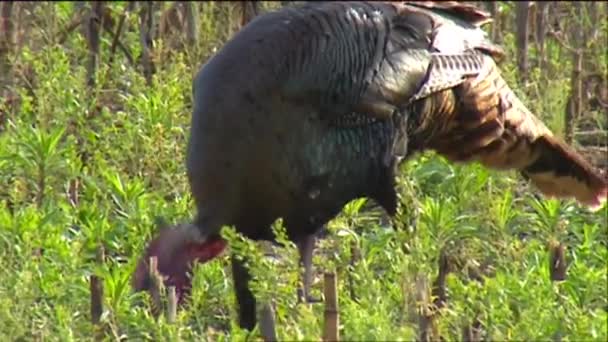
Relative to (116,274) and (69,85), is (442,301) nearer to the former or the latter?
(116,274)

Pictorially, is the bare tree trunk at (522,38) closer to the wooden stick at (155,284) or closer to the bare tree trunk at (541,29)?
the bare tree trunk at (541,29)

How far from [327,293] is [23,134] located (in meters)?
2.68

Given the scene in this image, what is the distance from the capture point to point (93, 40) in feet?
27.2

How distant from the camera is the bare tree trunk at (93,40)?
815 centimetres

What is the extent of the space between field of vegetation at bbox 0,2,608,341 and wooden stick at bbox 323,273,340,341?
0.06 m

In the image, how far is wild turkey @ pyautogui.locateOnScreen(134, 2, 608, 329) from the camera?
205 inches

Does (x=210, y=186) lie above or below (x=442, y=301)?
above

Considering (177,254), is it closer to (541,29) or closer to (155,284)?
(155,284)

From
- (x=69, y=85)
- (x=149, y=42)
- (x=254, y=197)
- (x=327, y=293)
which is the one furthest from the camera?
(x=149, y=42)

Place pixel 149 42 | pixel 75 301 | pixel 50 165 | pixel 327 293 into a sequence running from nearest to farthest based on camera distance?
pixel 327 293
pixel 75 301
pixel 50 165
pixel 149 42

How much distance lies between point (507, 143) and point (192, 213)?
106 centimetres

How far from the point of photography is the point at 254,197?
5.23m

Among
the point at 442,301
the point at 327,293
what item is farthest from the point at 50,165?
the point at 327,293

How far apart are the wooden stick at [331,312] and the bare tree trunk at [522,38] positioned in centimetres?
375
